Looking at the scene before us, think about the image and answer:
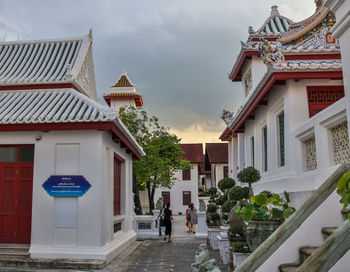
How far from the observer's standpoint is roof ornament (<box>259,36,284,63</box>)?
7309 mm

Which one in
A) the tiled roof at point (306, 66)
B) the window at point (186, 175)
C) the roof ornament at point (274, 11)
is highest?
the roof ornament at point (274, 11)

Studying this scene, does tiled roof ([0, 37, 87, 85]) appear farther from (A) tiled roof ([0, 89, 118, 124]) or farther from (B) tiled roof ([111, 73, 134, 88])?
(B) tiled roof ([111, 73, 134, 88])

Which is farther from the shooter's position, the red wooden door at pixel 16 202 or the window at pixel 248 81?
the window at pixel 248 81

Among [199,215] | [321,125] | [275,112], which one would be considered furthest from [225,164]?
[321,125]

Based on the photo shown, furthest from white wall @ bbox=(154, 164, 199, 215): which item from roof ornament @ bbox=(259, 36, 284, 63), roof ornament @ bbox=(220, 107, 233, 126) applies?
roof ornament @ bbox=(259, 36, 284, 63)

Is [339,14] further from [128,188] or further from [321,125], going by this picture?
[128,188]

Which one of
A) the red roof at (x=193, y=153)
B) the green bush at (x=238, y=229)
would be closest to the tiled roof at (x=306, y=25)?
the green bush at (x=238, y=229)

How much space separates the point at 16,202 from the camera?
360 inches

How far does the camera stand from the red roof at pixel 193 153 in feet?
124

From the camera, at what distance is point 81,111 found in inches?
345

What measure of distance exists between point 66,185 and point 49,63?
5286 millimetres

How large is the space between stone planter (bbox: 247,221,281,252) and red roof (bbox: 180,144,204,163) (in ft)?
106

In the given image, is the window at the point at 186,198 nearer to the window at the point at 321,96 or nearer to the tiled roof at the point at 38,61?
the tiled roof at the point at 38,61

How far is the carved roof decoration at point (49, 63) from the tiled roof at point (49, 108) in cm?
50
